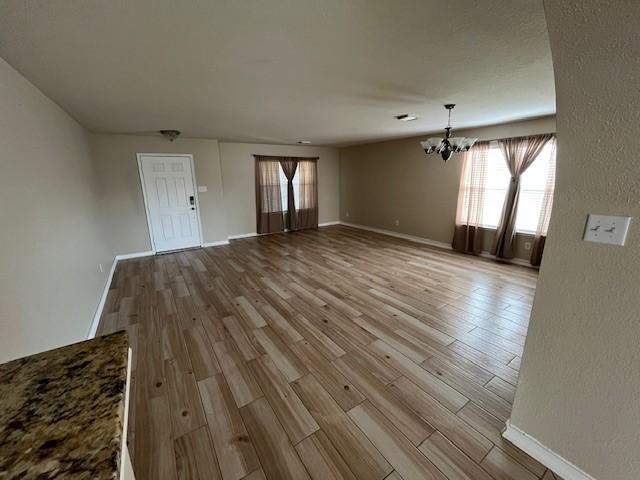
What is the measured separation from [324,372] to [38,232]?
2.31m

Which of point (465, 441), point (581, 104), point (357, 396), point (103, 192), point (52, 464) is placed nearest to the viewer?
point (52, 464)

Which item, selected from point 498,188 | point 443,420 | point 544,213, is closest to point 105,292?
point 443,420

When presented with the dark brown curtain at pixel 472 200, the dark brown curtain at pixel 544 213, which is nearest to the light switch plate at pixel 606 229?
the dark brown curtain at pixel 544 213

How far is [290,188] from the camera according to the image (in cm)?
679

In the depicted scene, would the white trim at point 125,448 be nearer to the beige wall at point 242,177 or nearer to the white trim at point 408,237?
the white trim at point 408,237

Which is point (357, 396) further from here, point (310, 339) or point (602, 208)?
point (602, 208)

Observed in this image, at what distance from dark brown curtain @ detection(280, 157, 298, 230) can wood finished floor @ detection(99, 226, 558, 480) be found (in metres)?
3.17

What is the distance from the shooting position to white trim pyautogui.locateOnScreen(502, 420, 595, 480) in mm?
1269

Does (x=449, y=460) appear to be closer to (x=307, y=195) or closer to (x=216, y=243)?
(x=216, y=243)

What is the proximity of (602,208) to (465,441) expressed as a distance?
4.52ft

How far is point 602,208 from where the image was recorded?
108 centimetres

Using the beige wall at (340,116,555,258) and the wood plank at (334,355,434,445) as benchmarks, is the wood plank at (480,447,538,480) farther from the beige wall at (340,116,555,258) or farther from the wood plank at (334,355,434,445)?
the beige wall at (340,116,555,258)

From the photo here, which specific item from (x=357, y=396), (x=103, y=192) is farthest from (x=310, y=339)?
(x=103, y=192)

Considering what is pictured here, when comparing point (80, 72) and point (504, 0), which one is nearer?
point (504, 0)
